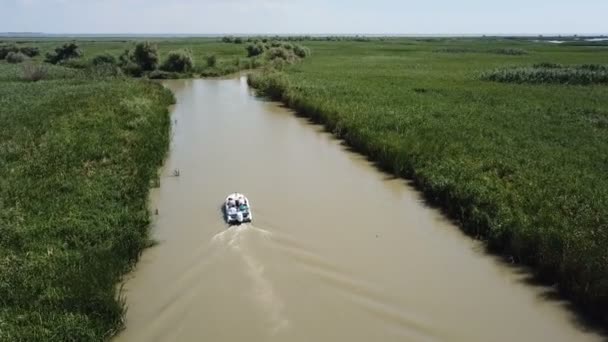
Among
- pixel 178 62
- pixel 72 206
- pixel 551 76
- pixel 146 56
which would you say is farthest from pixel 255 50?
pixel 72 206

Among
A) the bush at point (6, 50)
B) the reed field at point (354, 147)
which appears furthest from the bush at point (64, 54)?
the reed field at point (354, 147)

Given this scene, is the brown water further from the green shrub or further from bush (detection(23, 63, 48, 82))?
the green shrub

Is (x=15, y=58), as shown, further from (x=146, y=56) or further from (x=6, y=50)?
(x=146, y=56)

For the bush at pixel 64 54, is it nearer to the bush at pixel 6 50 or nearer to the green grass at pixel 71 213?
the bush at pixel 6 50

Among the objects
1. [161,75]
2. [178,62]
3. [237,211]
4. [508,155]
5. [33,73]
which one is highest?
[178,62]

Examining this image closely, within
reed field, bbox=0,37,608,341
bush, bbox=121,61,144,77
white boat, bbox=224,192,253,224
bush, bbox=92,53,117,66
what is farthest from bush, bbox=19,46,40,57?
white boat, bbox=224,192,253,224

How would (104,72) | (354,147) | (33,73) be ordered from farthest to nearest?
(104,72), (33,73), (354,147)
